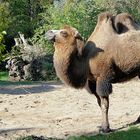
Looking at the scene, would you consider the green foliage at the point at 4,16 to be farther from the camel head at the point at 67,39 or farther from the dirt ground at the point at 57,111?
the camel head at the point at 67,39

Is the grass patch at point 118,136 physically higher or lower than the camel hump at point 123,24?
lower

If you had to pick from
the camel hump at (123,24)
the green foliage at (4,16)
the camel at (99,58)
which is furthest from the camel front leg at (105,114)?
the green foliage at (4,16)

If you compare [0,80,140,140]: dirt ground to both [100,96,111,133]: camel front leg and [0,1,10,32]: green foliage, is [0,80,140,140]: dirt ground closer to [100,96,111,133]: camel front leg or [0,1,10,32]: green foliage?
[100,96,111,133]: camel front leg

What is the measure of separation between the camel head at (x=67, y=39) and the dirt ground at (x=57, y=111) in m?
1.44

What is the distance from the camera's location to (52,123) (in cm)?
966

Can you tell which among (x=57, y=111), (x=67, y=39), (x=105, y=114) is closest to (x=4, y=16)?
(x=57, y=111)

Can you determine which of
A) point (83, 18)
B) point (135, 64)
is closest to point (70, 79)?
point (135, 64)

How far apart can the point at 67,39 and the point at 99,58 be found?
1.99ft

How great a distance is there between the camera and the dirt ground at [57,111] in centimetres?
891

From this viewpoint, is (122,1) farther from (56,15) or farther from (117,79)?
(117,79)

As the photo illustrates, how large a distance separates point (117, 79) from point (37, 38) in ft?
56.1

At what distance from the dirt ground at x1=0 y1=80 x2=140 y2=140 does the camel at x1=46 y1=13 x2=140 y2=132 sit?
858 mm

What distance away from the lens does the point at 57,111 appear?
36.8ft

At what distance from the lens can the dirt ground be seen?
29.2ft
